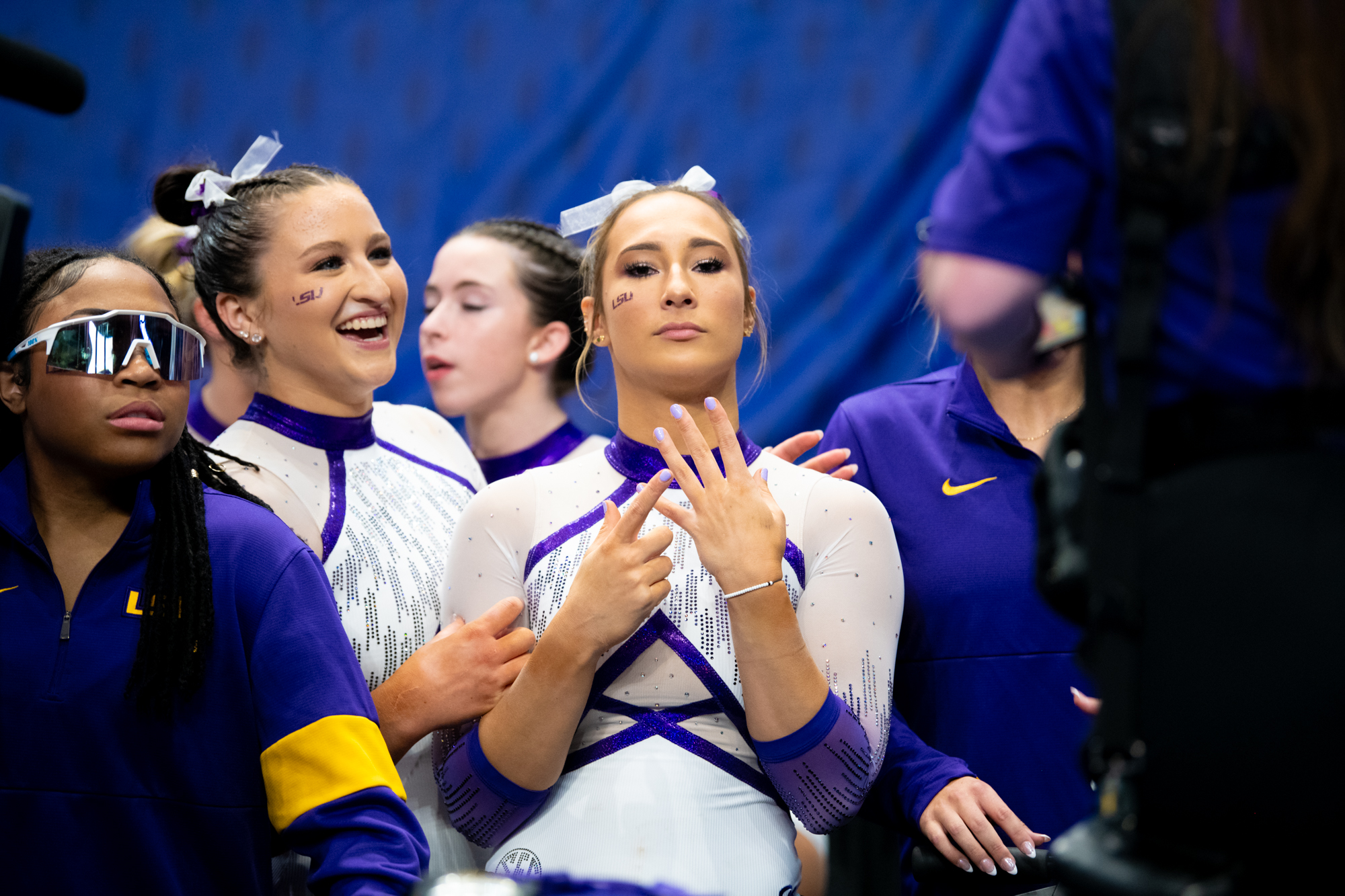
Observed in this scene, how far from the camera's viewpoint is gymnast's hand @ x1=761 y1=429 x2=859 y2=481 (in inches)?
80.6

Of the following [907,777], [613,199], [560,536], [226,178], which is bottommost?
[907,777]

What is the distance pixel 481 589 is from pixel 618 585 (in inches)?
11.7

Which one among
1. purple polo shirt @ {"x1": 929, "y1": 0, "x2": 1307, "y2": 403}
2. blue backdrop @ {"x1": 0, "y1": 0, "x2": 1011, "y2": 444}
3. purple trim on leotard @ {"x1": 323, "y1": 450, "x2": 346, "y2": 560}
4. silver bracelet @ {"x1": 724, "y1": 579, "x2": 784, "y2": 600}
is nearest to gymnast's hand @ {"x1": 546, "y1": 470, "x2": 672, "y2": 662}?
silver bracelet @ {"x1": 724, "y1": 579, "x2": 784, "y2": 600}

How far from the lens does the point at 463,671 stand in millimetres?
1801

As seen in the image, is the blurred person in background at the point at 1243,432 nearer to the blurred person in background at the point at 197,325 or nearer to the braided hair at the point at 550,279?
the blurred person in background at the point at 197,325

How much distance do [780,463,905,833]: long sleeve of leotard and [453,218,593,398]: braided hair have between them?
133 centimetres

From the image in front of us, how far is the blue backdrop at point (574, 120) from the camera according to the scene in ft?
12.0

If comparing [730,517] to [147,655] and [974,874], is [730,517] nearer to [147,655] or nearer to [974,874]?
[974,874]

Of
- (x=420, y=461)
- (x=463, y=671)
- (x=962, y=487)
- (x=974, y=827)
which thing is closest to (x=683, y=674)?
(x=463, y=671)

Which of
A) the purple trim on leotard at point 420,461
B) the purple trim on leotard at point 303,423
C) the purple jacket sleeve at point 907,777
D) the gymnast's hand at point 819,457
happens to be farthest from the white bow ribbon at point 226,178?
the purple jacket sleeve at point 907,777

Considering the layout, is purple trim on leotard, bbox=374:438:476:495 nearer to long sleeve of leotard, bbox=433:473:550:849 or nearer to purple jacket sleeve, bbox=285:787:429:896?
long sleeve of leotard, bbox=433:473:550:849

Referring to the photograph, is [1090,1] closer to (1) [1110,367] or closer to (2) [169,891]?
(1) [1110,367]

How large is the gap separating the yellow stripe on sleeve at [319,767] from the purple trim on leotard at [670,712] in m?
0.32

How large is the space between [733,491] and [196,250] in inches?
51.8
